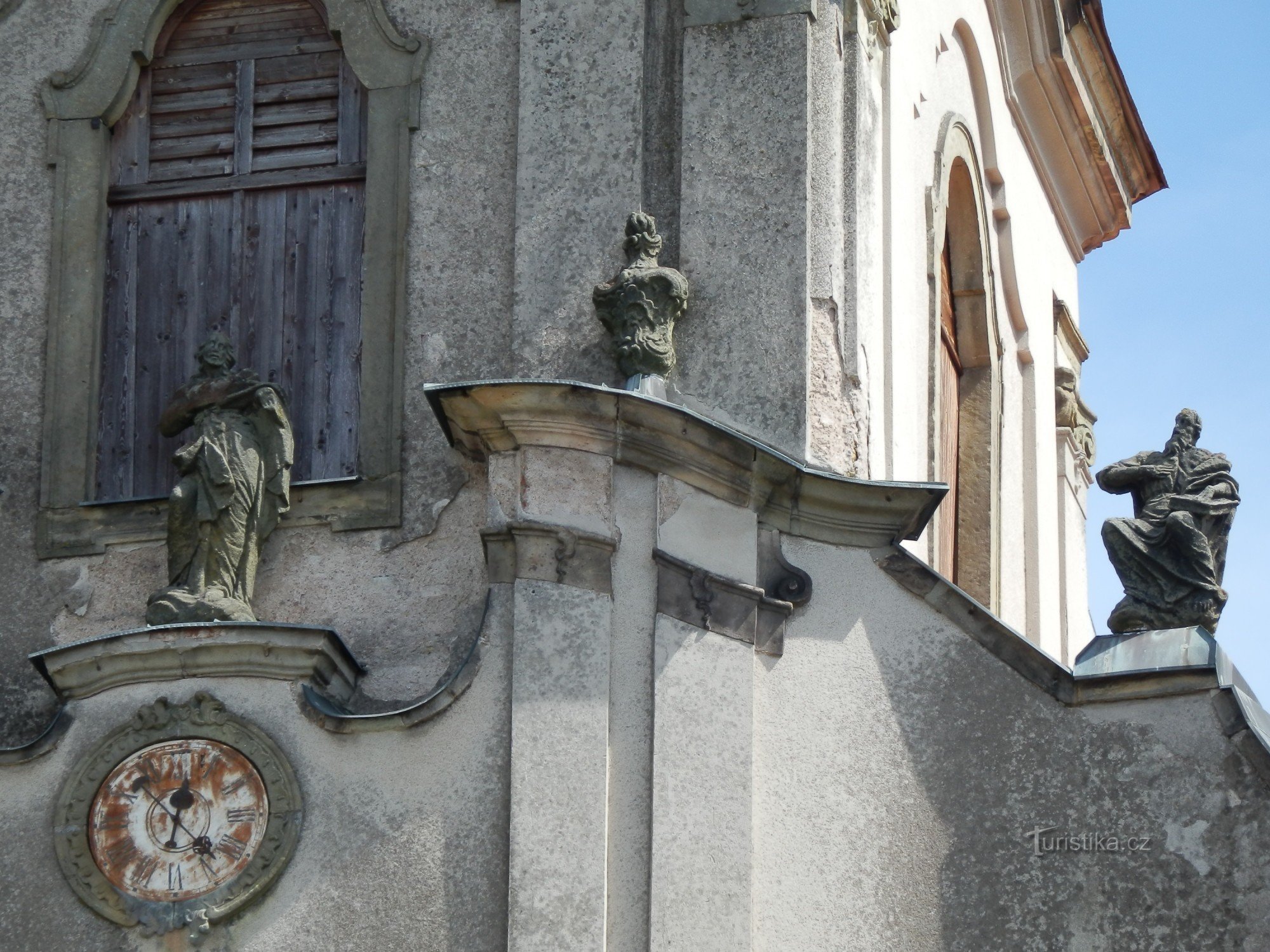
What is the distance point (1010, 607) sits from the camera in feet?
54.2

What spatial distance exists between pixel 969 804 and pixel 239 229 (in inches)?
160

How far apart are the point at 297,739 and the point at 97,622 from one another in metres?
1.25

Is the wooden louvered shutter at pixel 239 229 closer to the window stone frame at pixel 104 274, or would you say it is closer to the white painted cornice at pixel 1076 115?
the window stone frame at pixel 104 274

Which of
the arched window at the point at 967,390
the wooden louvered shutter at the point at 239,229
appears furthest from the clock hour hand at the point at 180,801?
the arched window at the point at 967,390

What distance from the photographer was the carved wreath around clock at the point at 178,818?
1139cm

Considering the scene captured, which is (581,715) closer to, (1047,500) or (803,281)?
(803,281)

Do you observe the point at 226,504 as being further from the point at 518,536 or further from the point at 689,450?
the point at 689,450

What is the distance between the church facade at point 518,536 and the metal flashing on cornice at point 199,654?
19 mm

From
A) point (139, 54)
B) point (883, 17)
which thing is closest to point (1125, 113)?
point (883, 17)

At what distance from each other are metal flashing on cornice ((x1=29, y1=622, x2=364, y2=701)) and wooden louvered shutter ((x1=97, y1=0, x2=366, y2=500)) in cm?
118

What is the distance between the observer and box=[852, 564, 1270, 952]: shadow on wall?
1104cm

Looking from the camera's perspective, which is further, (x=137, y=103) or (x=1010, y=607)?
(x=1010, y=607)

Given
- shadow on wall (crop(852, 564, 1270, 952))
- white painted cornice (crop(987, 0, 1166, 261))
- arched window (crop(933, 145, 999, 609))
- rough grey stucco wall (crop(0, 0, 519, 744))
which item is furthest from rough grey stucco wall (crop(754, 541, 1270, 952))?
white painted cornice (crop(987, 0, 1166, 261))

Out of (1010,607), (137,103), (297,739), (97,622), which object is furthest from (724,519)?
(1010,607)
